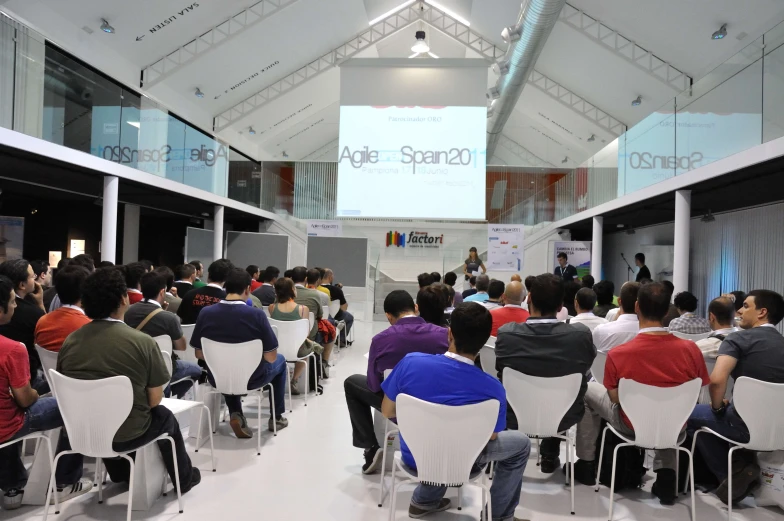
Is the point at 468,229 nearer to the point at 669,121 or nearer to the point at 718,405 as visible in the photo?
the point at 669,121

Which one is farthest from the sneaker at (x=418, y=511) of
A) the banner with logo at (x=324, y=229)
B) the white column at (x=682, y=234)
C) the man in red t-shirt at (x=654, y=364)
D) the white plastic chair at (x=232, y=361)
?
the banner with logo at (x=324, y=229)

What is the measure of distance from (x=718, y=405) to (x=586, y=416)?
28.2 inches

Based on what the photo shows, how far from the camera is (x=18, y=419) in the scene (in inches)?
101

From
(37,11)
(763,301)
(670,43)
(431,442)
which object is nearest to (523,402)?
(431,442)

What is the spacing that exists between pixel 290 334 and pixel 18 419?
241cm

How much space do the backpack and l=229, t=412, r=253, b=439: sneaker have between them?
8.10 feet

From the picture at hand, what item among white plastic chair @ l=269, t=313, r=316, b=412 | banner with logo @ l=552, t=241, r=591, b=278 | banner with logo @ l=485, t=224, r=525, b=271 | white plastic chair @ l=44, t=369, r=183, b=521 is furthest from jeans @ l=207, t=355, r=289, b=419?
banner with logo @ l=552, t=241, r=591, b=278

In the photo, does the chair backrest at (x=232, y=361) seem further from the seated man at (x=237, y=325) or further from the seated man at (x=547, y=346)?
the seated man at (x=547, y=346)

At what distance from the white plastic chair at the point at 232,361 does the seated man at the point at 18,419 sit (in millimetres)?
946

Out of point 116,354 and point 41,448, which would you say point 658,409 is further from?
point 41,448

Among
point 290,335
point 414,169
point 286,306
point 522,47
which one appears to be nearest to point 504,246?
point 414,169

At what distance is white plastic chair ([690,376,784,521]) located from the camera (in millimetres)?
2750

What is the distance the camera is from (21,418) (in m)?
2.58

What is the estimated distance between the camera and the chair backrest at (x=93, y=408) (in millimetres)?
2422
